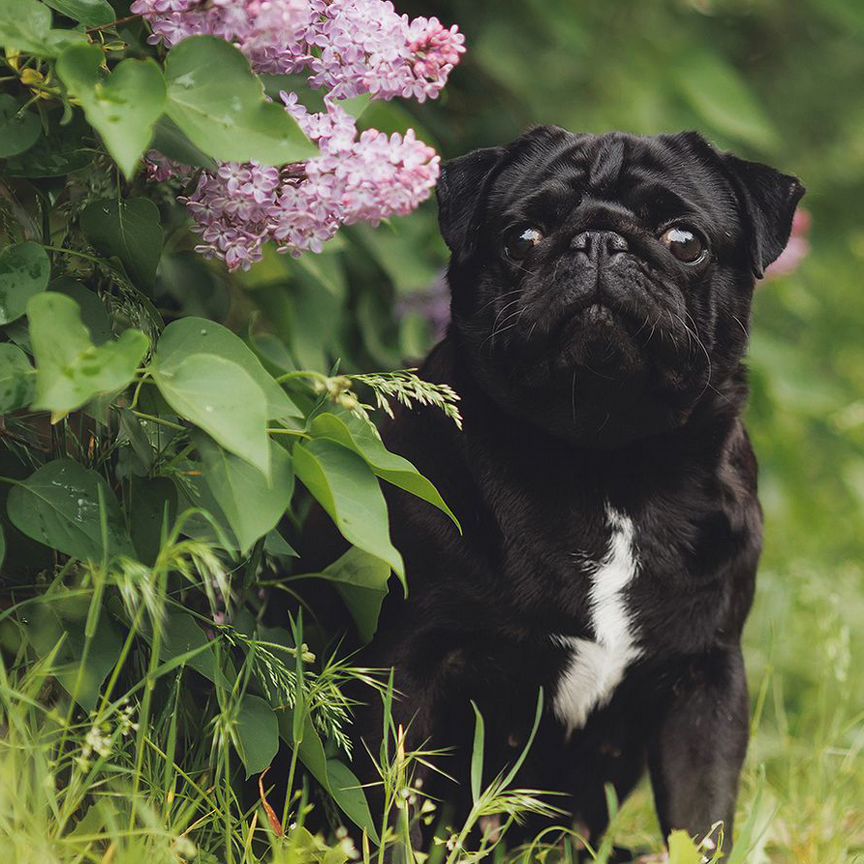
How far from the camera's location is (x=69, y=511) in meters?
1.65

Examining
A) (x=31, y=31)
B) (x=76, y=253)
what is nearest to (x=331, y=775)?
(x=76, y=253)

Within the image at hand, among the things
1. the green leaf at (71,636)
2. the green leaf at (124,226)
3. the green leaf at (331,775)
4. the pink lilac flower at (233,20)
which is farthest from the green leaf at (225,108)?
the green leaf at (331,775)

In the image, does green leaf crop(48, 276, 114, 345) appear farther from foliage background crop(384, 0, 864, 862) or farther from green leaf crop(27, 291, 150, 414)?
foliage background crop(384, 0, 864, 862)

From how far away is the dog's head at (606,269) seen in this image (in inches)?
74.5

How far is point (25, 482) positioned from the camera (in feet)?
5.42

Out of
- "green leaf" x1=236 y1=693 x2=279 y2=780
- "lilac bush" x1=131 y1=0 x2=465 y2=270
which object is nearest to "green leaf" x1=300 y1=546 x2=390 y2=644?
"green leaf" x1=236 y1=693 x2=279 y2=780

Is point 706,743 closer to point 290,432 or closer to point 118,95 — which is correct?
point 290,432

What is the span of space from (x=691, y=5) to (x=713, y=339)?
1829mm

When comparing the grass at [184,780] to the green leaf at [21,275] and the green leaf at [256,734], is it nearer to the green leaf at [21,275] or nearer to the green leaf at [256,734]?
the green leaf at [256,734]

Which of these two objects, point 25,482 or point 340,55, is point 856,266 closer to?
point 340,55

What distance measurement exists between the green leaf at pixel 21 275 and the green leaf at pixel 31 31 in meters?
0.24

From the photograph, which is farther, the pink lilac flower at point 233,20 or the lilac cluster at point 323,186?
the lilac cluster at point 323,186

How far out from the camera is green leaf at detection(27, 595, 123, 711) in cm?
170

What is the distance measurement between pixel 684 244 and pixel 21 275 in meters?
0.93
